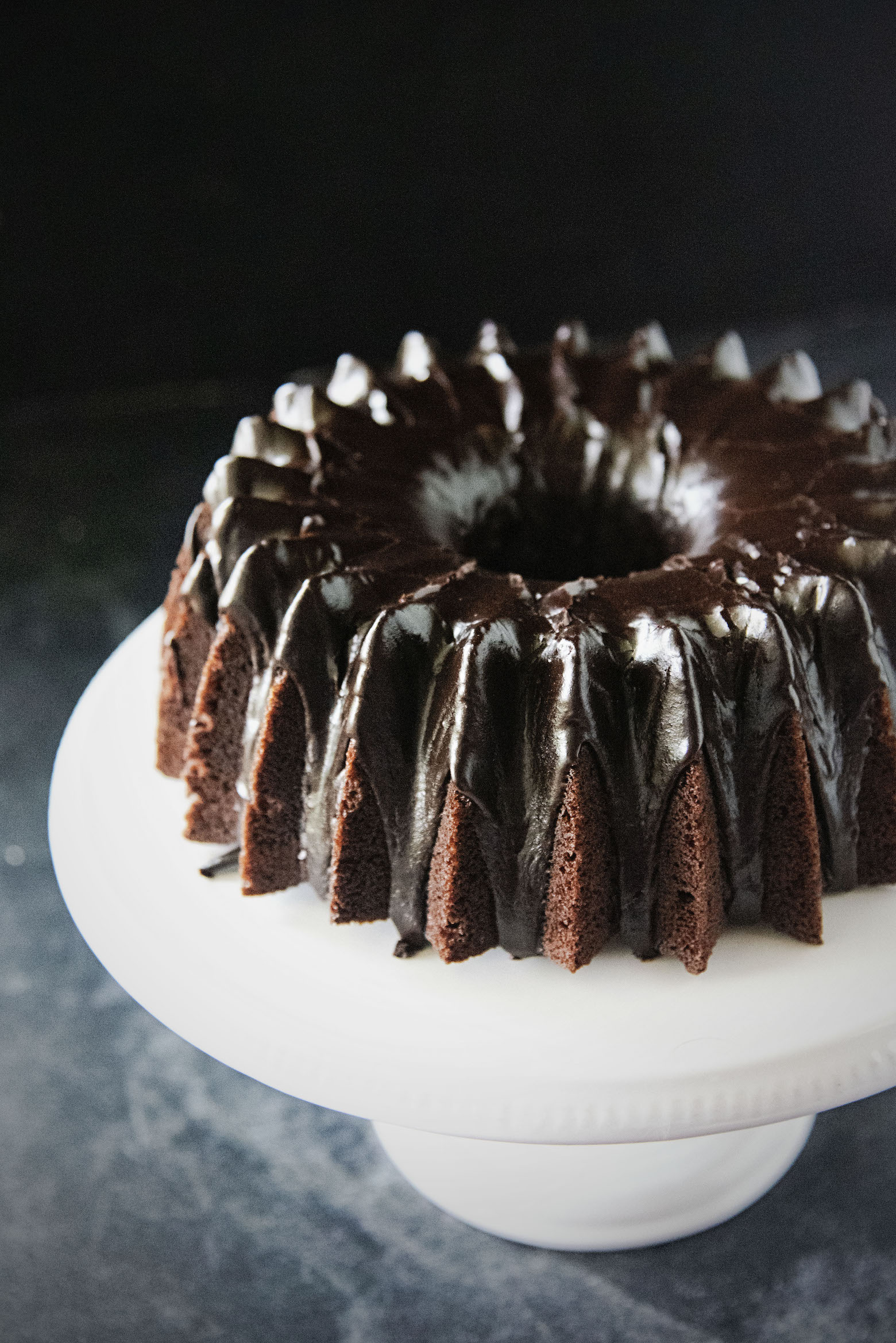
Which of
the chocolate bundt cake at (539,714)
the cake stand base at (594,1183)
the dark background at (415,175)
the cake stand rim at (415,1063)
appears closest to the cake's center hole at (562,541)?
the chocolate bundt cake at (539,714)

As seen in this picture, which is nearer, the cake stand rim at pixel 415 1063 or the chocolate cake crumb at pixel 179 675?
the cake stand rim at pixel 415 1063

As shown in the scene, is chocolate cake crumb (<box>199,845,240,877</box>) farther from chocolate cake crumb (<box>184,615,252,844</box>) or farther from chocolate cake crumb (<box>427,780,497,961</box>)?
chocolate cake crumb (<box>427,780,497,961</box>)

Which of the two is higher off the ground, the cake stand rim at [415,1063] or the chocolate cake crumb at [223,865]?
the chocolate cake crumb at [223,865]

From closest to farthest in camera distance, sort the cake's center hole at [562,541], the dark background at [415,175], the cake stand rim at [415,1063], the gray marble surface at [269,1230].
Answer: the cake stand rim at [415,1063] < the gray marble surface at [269,1230] < the cake's center hole at [562,541] < the dark background at [415,175]

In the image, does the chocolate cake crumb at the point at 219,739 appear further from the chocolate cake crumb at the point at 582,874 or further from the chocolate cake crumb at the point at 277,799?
the chocolate cake crumb at the point at 582,874

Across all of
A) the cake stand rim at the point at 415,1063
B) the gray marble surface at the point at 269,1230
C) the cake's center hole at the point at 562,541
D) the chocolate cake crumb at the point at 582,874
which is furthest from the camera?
the cake's center hole at the point at 562,541

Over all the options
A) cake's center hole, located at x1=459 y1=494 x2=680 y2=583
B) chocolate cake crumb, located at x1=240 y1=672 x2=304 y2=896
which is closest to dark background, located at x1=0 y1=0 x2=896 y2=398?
cake's center hole, located at x1=459 y1=494 x2=680 y2=583

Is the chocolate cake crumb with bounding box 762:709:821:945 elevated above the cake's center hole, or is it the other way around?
the cake's center hole

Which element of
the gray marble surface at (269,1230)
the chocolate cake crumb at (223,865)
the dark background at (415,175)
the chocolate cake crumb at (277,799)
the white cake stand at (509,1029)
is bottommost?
the gray marble surface at (269,1230)

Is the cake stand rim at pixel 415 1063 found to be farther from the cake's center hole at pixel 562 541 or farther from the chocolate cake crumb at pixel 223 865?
the cake's center hole at pixel 562 541
